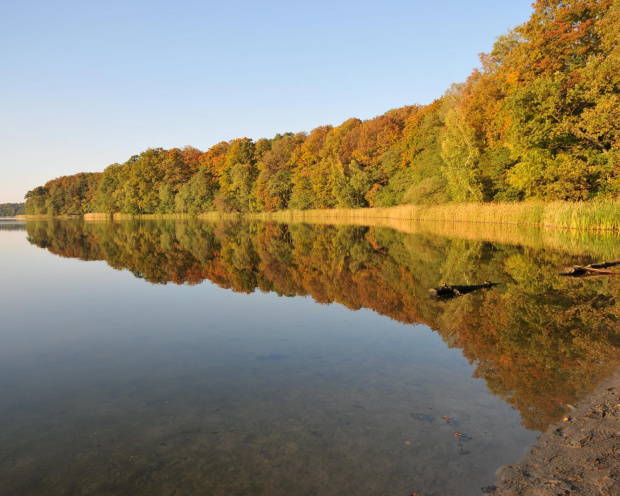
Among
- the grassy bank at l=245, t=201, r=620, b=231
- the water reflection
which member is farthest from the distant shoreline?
the water reflection

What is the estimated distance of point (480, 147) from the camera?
→ 5019 cm

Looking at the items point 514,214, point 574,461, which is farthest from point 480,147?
point 574,461

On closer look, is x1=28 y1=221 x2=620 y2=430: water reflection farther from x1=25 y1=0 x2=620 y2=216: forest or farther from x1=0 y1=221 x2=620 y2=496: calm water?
x1=25 y1=0 x2=620 y2=216: forest

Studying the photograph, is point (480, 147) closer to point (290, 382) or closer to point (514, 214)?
point (514, 214)

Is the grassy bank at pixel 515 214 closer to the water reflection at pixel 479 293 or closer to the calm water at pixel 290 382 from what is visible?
the water reflection at pixel 479 293

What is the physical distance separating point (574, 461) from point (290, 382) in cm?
331

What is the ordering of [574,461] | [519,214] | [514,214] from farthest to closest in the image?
[514,214] → [519,214] → [574,461]

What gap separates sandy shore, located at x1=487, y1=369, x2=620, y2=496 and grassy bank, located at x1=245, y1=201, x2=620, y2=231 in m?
26.6

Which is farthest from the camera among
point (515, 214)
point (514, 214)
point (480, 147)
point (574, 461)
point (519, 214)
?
point (480, 147)

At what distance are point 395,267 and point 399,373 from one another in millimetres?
10088

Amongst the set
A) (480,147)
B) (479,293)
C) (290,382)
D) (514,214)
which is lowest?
Result: (479,293)

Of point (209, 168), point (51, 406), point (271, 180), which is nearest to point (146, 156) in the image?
point (209, 168)

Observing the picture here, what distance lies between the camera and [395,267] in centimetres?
1586

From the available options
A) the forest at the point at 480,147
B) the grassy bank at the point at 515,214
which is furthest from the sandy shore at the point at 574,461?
the forest at the point at 480,147
